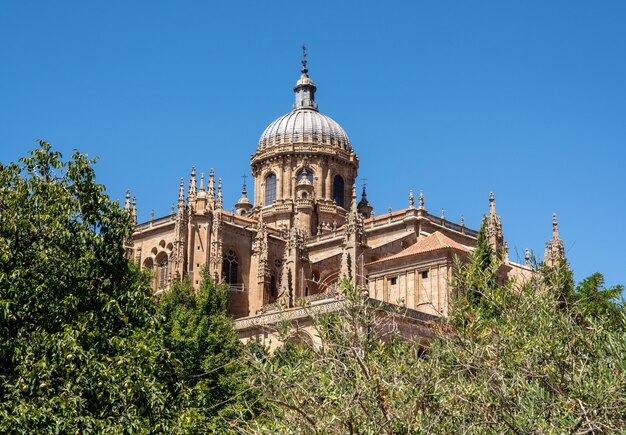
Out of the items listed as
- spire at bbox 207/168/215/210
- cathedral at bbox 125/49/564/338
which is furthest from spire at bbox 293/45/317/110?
spire at bbox 207/168/215/210

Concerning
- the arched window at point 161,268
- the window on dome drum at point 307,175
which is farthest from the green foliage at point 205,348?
the window on dome drum at point 307,175

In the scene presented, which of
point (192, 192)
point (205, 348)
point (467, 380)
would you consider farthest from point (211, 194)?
point (467, 380)

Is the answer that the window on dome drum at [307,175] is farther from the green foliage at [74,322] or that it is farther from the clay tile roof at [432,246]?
the green foliage at [74,322]

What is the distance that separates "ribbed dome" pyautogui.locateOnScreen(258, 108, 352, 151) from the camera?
270 ft

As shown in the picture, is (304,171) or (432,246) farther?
(304,171)

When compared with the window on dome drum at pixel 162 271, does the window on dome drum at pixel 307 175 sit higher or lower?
higher

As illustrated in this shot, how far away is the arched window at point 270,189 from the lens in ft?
266

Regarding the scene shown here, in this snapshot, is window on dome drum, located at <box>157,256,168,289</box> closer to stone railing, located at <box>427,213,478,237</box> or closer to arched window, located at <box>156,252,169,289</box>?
arched window, located at <box>156,252,169,289</box>

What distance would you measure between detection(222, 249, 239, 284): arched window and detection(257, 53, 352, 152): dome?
15.1 meters

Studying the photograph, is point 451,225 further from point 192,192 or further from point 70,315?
point 70,315

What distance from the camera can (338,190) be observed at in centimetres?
8181

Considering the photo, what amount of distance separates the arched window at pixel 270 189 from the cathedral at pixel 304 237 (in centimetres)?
8

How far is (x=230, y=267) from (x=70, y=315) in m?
45.9

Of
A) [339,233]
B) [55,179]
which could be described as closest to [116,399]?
[55,179]
